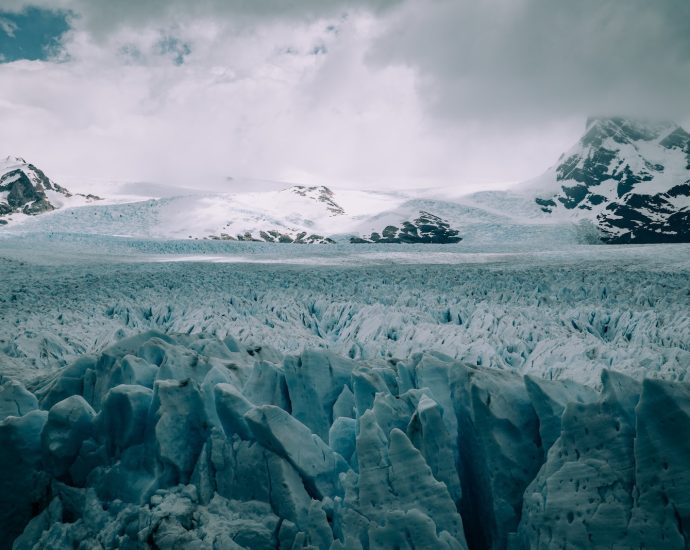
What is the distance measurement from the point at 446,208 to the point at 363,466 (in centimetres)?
4505

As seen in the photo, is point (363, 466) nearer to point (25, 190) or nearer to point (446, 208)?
point (446, 208)

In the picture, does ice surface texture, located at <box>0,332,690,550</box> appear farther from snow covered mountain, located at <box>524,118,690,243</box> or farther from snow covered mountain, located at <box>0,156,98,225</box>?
snow covered mountain, located at <box>0,156,98,225</box>

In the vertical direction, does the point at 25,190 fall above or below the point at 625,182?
below

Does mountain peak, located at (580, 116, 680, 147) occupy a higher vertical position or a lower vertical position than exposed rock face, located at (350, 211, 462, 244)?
higher

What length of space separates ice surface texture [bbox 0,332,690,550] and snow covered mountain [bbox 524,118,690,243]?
51.2 m

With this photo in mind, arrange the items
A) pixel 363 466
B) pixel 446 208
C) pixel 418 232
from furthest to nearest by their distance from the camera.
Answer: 1. pixel 446 208
2. pixel 418 232
3. pixel 363 466

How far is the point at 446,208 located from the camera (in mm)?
47219

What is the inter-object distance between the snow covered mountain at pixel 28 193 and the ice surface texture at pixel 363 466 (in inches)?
2070

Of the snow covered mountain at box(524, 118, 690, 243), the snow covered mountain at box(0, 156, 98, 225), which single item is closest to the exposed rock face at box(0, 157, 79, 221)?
the snow covered mountain at box(0, 156, 98, 225)

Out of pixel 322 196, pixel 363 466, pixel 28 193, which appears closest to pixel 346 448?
pixel 363 466

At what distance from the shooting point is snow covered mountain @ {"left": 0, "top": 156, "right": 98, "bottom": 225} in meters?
52.2

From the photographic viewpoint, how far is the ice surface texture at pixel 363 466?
11.5 feet

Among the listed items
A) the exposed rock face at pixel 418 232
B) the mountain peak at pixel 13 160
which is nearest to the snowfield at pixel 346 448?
the exposed rock face at pixel 418 232

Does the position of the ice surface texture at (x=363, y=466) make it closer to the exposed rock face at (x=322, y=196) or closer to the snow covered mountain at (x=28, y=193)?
the exposed rock face at (x=322, y=196)
